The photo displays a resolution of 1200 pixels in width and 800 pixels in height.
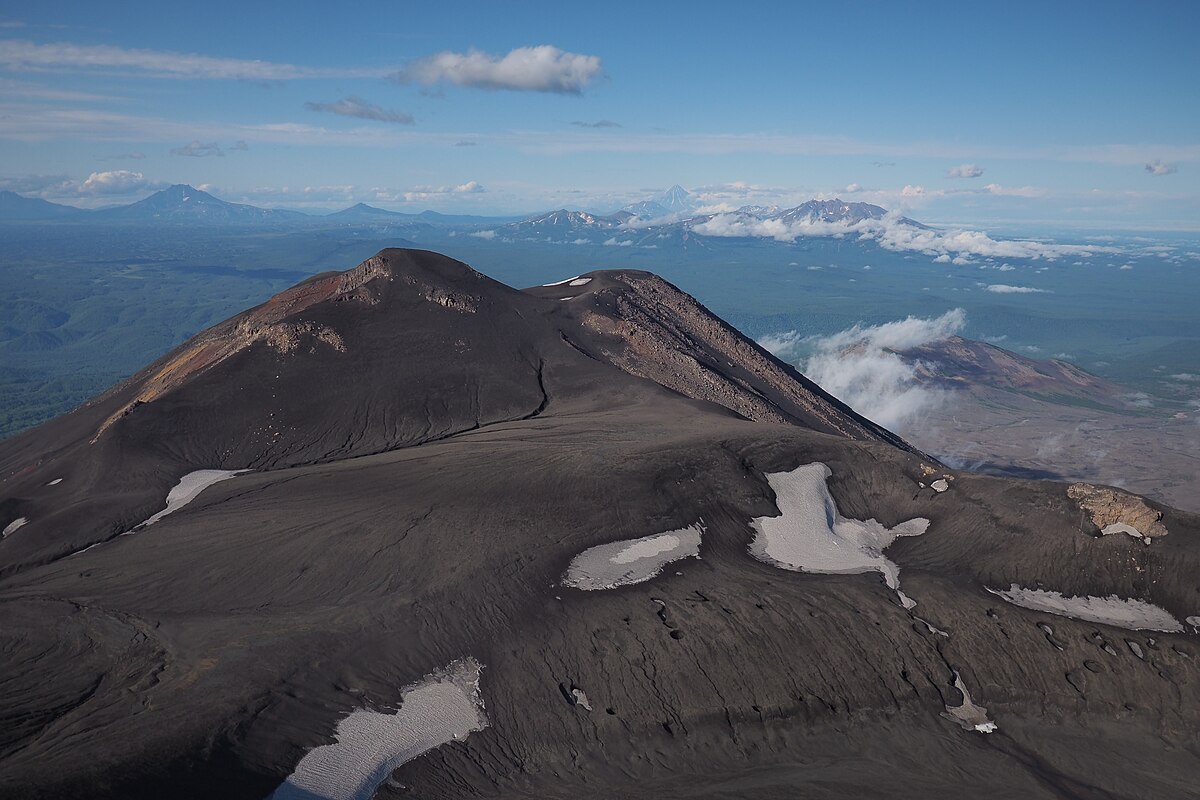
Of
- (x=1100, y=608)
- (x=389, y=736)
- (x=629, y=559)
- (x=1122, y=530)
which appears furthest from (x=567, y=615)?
(x=1122, y=530)

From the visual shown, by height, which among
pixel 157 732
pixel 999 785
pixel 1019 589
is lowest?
pixel 999 785

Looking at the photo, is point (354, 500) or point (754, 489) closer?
point (354, 500)

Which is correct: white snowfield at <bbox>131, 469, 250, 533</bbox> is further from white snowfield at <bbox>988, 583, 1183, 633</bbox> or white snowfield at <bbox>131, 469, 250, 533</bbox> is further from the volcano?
white snowfield at <bbox>988, 583, 1183, 633</bbox>

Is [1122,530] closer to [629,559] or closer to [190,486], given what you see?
[629,559]

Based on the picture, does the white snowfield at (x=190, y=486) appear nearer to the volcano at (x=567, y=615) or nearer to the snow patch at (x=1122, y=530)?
the volcano at (x=567, y=615)

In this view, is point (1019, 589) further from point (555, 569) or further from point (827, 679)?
point (555, 569)

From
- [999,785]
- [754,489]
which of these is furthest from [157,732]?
[754,489]

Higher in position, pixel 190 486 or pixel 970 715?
pixel 190 486
